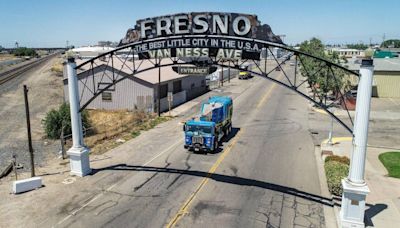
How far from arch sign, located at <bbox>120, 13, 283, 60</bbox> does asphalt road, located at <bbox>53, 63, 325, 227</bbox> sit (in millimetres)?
6588

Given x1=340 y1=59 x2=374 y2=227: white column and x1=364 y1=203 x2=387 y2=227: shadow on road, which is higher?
x1=340 y1=59 x2=374 y2=227: white column

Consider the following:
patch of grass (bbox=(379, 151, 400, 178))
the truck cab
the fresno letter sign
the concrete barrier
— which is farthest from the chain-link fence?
patch of grass (bbox=(379, 151, 400, 178))

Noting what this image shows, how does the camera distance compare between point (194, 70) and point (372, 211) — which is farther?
point (194, 70)

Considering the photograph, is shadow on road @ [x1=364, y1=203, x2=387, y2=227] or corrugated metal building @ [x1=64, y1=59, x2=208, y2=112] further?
Result: corrugated metal building @ [x1=64, y1=59, x2=208, y2=112]

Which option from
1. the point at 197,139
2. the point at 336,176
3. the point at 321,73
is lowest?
the point at 336,176

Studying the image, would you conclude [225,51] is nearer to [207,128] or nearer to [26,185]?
[207,128]

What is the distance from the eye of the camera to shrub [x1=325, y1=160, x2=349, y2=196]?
15.8 meters

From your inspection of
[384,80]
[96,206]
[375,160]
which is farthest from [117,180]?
[384,80]

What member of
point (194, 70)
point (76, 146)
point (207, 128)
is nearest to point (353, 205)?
point (194, 70)

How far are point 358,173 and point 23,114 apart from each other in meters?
34.0

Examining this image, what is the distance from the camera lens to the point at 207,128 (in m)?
22.1

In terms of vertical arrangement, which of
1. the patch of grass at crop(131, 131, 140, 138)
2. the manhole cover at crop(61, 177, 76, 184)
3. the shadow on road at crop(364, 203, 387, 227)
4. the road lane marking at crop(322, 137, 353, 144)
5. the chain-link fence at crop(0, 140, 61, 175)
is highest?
the patch of grass at crop(131, 131, 140, 138)

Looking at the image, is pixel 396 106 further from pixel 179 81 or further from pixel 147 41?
pixel 147 41

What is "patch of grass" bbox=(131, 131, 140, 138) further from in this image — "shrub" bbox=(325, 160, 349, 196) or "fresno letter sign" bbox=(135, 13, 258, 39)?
"shrub" bbox=(325, 160, 349, 196)
